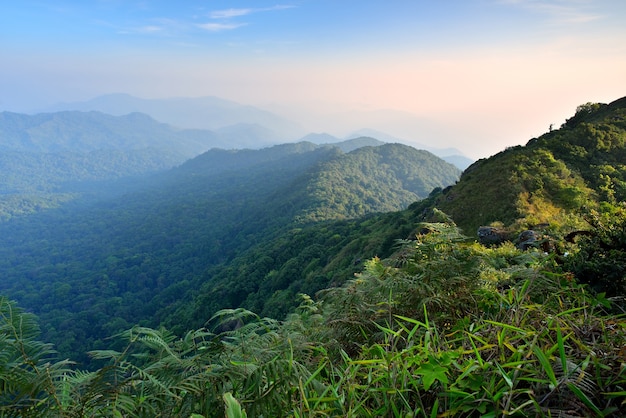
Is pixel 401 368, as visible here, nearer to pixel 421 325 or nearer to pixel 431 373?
pixel 431 373

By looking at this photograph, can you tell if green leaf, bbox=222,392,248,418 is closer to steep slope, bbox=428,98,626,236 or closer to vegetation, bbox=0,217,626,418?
vegetation, bbox=0,217,626,418

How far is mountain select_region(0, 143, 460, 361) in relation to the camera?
72750mm

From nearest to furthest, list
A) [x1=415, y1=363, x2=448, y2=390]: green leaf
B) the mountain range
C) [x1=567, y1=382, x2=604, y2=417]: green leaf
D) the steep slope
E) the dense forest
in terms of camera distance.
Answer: [x1=567, y1=382, x2=604, y2=417]: green leaf → [x1=415, y1=363, x2=448, y2=390]: green leaf → the dense forest → the steep slope → the mountain range

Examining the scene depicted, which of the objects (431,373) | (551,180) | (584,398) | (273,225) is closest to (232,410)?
(431,373)

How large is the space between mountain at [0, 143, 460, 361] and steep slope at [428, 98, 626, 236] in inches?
618

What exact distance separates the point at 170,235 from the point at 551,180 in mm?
→ 120357

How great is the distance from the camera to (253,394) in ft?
5.96

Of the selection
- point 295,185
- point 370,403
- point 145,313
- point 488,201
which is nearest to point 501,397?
point 370,403

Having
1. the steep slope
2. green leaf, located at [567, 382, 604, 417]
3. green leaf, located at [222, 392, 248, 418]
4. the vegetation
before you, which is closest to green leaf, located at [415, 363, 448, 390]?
the vegetation

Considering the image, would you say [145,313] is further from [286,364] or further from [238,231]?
[286,364]

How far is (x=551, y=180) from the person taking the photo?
20.3m

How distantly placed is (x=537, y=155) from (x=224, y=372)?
28.2 metres

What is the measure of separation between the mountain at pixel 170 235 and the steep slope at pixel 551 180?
15697mm

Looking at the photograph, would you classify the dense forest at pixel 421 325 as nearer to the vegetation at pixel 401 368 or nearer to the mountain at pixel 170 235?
the vegetation at pixel 401 368
